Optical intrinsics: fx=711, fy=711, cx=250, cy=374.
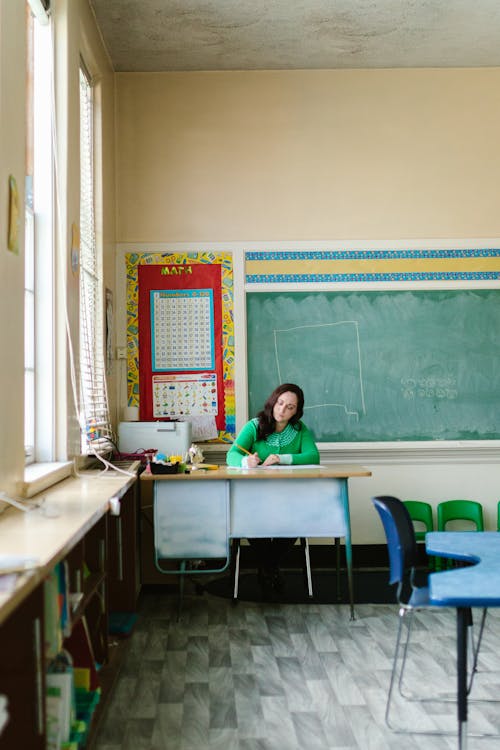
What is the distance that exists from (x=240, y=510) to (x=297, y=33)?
310 centimetres

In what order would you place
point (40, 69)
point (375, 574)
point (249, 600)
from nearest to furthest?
point (40, 69), point (249, 600), point (375, 574)

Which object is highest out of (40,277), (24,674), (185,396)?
(40,277)

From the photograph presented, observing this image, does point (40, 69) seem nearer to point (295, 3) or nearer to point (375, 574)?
point (295, 3)

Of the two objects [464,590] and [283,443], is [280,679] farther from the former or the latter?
[283,443]

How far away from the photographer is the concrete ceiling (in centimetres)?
436

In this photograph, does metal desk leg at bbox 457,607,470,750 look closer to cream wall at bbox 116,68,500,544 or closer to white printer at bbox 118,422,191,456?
white printer at bbox 118,422,191,456

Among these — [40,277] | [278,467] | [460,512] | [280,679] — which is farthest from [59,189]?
[460,512]

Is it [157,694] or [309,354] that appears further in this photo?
[309,354]

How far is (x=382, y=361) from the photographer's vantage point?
5082 mm

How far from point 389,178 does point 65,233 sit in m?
2.69

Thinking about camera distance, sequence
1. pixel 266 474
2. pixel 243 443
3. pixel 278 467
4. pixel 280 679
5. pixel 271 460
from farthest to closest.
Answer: pixel 243 443
pixel 271 460
pixel 278 467
pixel 266 474
pixel 280 679

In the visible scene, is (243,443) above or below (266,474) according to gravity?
above

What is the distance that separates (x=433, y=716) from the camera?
8.64 ft

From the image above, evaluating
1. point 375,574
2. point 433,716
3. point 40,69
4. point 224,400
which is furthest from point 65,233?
point 375,574
